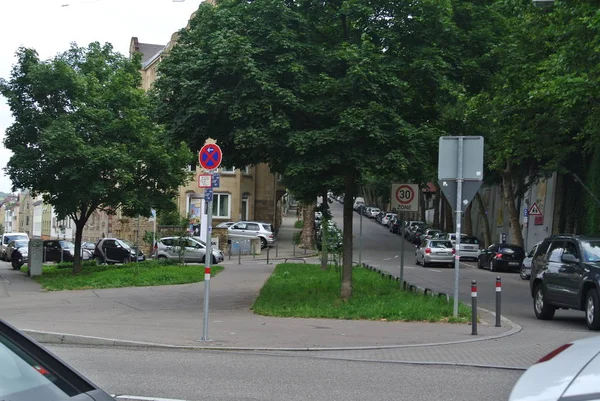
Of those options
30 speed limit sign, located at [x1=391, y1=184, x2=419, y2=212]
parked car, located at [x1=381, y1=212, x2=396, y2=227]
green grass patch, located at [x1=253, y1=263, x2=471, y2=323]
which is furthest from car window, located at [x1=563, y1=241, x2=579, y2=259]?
parked car, located at [x1=381, y1=212, x2=396, y2=227]

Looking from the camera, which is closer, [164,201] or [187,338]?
[187,338]

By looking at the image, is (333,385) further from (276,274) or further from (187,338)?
(276,274)

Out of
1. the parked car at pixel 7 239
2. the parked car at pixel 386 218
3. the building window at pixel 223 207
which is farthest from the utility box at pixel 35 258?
the parked car at pixel 386 218

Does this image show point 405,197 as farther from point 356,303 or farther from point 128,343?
point 128,343

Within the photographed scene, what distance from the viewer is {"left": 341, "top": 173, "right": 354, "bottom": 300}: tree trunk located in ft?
60.6

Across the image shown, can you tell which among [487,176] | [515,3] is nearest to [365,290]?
[515,3]

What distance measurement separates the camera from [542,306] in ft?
56.4

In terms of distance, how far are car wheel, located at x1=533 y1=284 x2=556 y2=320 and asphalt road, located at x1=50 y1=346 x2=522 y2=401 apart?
25.4ft

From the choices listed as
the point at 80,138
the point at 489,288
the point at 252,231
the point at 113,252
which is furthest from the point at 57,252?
the point at 489,288

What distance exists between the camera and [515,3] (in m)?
21.2

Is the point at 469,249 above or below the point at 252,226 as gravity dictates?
below

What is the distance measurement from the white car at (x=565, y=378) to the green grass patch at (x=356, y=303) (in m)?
11.6

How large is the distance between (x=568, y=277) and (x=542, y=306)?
5.22ft

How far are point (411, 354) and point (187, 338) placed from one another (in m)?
3.79
